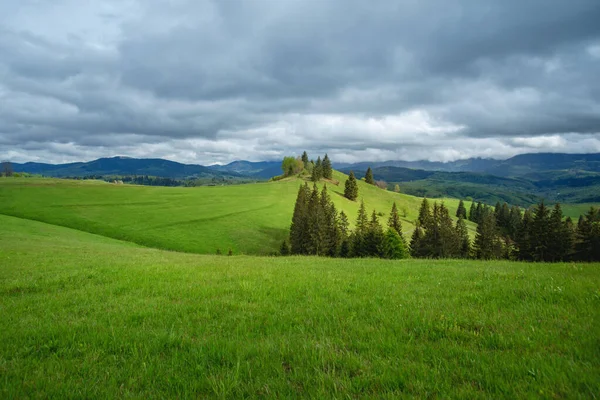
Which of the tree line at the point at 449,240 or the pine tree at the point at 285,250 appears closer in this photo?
the tree line at the point at 449,240

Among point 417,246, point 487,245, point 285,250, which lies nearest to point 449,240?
point 487,245

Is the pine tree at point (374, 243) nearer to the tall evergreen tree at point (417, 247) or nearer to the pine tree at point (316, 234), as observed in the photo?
the pine tree at point (316, 234)

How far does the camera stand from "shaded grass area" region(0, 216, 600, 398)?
15.5ft

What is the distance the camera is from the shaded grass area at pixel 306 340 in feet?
15.5

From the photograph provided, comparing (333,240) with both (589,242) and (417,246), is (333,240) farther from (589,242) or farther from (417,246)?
(589,242)

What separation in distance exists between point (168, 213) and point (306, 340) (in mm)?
98394

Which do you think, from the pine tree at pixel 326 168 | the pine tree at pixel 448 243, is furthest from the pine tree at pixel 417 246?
the pine tree at pixel 326 168

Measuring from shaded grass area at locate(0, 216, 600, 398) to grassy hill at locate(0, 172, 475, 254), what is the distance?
63282 mm

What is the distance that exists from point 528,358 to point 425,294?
502cm

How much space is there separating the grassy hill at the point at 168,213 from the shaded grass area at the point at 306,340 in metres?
63.3

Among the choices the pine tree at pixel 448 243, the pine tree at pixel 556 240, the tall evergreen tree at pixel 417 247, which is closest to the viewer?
the pine tree at pixel 556 240

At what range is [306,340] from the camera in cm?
638

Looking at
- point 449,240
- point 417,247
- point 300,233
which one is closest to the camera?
point 449,240

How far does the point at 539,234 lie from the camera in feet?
188
